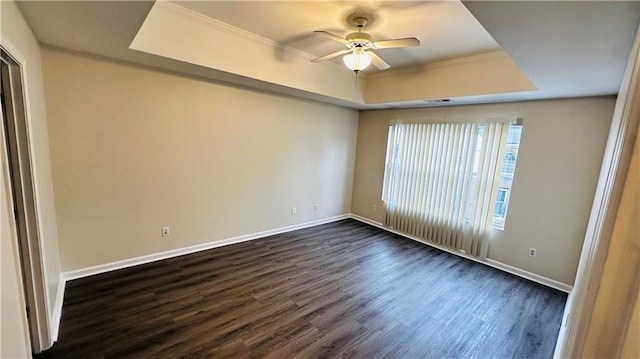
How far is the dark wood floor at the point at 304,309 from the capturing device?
6.90 feet

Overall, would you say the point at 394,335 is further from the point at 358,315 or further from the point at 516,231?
the point at 516,231

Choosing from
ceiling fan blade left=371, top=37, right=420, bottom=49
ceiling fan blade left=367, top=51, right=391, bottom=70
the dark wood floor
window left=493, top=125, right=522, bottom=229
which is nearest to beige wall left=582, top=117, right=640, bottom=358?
the dark wood floor

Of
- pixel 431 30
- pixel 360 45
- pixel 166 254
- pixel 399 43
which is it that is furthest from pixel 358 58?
pixel 166 254

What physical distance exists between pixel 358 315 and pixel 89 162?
3170mm

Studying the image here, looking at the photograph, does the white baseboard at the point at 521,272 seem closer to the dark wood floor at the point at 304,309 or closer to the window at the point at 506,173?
the dark wood floor at the point at 304,309

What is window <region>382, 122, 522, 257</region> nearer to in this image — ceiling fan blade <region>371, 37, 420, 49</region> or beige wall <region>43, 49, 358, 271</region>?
beige wall <region>43, 49, 358, 271</region>

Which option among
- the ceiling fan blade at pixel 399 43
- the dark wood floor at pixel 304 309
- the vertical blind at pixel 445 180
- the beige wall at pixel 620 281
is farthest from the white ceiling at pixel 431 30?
the dark wood floor at pixel 304 309

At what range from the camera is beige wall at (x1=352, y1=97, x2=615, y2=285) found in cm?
305

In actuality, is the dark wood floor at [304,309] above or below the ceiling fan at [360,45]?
below

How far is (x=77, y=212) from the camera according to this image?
9.11 ft

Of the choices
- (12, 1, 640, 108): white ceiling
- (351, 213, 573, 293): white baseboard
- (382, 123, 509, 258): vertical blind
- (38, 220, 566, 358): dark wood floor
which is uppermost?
(12, 1, 640, 108): white ceiling

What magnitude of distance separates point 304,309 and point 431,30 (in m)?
3.09

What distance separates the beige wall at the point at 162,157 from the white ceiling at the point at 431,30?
302 millimetres

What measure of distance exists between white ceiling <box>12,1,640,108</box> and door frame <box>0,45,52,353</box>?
1.58 feet
